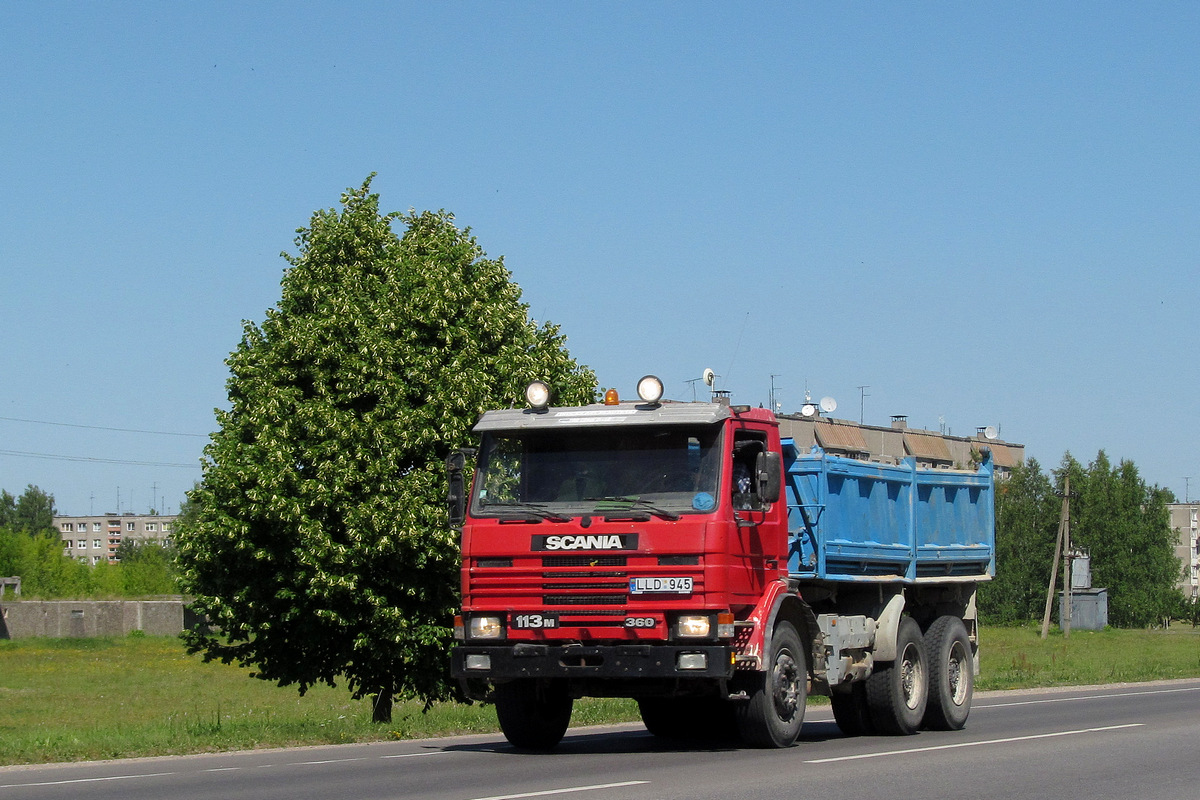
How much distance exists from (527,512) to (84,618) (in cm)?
8104

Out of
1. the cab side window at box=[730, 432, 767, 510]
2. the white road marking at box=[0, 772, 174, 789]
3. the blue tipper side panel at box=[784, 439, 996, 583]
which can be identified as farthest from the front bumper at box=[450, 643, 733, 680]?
the white road marking at box=[0, 772, 174, 789]

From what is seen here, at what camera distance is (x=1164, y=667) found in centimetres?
3897

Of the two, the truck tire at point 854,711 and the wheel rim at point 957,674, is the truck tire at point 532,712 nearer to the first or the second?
the truck tire at point 854,711

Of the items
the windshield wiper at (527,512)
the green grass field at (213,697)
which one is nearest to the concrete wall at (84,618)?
the green grass field at (213,697)

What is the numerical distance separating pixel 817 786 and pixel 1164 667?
3179cm

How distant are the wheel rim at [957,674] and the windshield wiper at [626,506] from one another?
18.9 feet

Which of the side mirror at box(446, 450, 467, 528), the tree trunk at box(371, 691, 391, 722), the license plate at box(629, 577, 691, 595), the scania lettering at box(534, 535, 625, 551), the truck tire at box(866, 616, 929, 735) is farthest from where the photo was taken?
the tree trunk at box(371, 691, 391, 722)

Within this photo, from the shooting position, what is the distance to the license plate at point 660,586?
12.3 m

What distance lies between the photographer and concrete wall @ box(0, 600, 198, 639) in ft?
285

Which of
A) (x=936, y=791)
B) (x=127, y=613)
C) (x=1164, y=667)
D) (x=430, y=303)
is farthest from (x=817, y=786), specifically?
(x=127, y=613)

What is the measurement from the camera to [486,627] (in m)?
12.9

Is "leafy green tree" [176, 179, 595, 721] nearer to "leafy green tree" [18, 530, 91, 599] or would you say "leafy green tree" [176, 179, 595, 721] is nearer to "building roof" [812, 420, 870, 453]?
"building roof" [812, 420, 870, 453]

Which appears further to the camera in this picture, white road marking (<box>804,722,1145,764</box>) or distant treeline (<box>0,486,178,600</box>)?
distant treeline (<box>0,486,178,600</box>)

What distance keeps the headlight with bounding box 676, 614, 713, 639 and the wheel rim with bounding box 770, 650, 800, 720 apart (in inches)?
42.9
